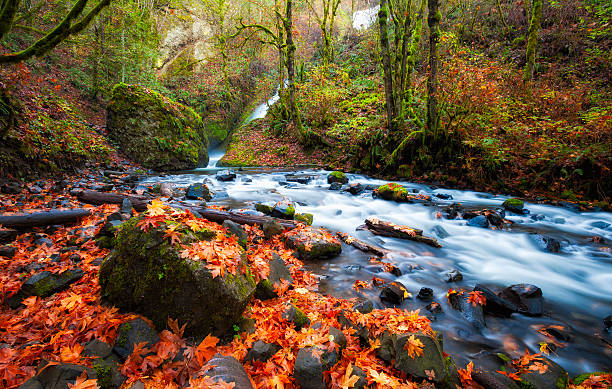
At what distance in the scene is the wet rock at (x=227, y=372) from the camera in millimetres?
2049

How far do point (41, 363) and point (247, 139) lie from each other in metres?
19.5

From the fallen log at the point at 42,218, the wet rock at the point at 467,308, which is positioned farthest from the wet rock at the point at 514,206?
the fallen log at the point at 42,218

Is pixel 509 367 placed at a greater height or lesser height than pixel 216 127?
lesser

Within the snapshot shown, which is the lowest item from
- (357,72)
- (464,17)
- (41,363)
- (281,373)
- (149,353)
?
(281,373)

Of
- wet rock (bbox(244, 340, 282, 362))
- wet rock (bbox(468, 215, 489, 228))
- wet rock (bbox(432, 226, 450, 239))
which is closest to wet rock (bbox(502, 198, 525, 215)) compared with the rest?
wet rock (bbox(468, 215, 489, 228))

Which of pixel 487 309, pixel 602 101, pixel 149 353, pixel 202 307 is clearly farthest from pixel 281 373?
pixel 602 101

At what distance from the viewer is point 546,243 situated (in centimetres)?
604

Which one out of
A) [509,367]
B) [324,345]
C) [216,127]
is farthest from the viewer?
[216,127]

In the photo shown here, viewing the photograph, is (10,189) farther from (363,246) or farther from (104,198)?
(363,246)

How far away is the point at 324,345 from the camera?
2570 mm

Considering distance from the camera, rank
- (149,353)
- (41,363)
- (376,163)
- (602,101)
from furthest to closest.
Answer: (376,163) < (602,101) < (149,353) < (41,363)

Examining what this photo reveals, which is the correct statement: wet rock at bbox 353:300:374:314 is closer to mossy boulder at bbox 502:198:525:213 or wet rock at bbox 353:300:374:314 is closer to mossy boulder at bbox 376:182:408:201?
mossy boulder at bbox 376:182:408:201

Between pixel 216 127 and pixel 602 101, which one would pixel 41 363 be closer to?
pixel 602 101

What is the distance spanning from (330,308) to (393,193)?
652 cm
